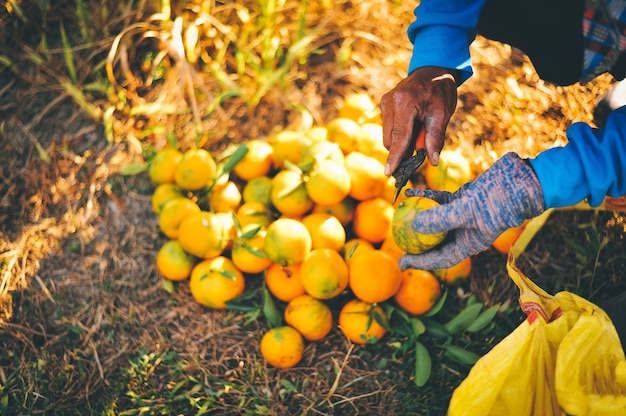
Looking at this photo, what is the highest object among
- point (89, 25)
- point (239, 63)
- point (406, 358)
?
point (89, 25)

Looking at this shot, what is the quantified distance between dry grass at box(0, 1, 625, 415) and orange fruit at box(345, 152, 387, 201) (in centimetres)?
63

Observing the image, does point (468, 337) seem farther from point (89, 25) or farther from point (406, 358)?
point (89, 25)

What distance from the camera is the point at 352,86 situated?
287cm

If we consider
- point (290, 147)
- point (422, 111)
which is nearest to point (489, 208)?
point (422, 111)

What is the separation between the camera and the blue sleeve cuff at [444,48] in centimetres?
169

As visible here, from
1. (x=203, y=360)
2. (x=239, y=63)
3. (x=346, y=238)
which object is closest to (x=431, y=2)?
(x=346, y=238)

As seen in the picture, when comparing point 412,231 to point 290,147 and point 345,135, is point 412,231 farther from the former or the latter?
point 290,147

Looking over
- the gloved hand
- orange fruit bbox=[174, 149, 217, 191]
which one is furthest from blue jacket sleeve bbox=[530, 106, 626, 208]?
orange fruit bbox=[174, 149, 217, 191]

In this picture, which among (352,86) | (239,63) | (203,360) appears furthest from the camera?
(352,86)

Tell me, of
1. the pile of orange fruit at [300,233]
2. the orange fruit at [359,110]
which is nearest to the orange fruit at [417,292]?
the pile of orange fruit at [300,233]

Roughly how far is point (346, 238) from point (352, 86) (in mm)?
1090

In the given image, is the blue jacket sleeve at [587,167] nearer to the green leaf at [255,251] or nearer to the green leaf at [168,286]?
the green leaf at [255,251]

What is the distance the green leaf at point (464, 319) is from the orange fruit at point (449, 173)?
545 mm

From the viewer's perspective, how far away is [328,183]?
200 centimetres
